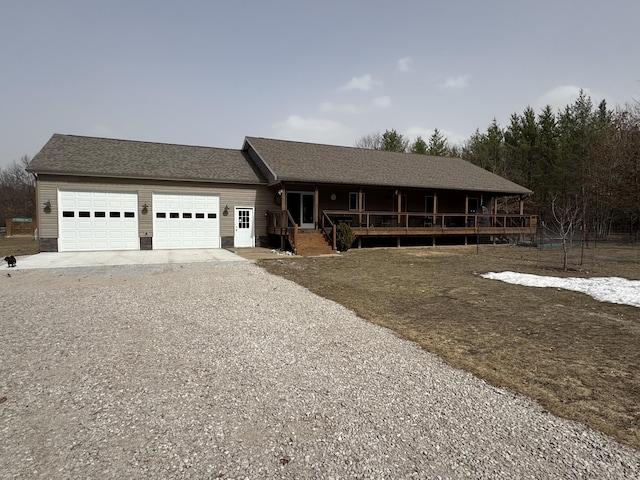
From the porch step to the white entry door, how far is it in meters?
3.31

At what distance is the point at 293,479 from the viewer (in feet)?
6.52

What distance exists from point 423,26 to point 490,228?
12029mm

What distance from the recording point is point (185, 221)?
16.3m

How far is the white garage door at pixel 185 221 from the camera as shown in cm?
1591

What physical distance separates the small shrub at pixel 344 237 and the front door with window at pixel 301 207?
2.70 meters

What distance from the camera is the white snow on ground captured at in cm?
685

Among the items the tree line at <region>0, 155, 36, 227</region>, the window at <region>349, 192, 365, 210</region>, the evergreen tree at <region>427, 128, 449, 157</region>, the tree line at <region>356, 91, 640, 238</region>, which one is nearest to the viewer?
the window at <region>349, 192, 365, 210</region>

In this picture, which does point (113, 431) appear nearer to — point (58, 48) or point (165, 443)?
point (165, 443)

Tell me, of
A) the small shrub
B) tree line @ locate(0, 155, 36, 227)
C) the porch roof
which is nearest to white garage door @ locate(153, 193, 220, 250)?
the porch roof

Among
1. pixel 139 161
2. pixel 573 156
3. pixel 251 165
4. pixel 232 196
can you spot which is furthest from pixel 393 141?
pixel 139 161

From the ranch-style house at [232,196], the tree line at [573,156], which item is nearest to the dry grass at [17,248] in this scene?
the ranch-style house at [232,196]

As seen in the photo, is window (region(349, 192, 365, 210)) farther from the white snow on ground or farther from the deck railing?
the white snow on ground

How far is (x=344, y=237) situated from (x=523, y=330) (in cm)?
1083

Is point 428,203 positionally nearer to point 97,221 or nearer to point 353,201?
point 353,201
